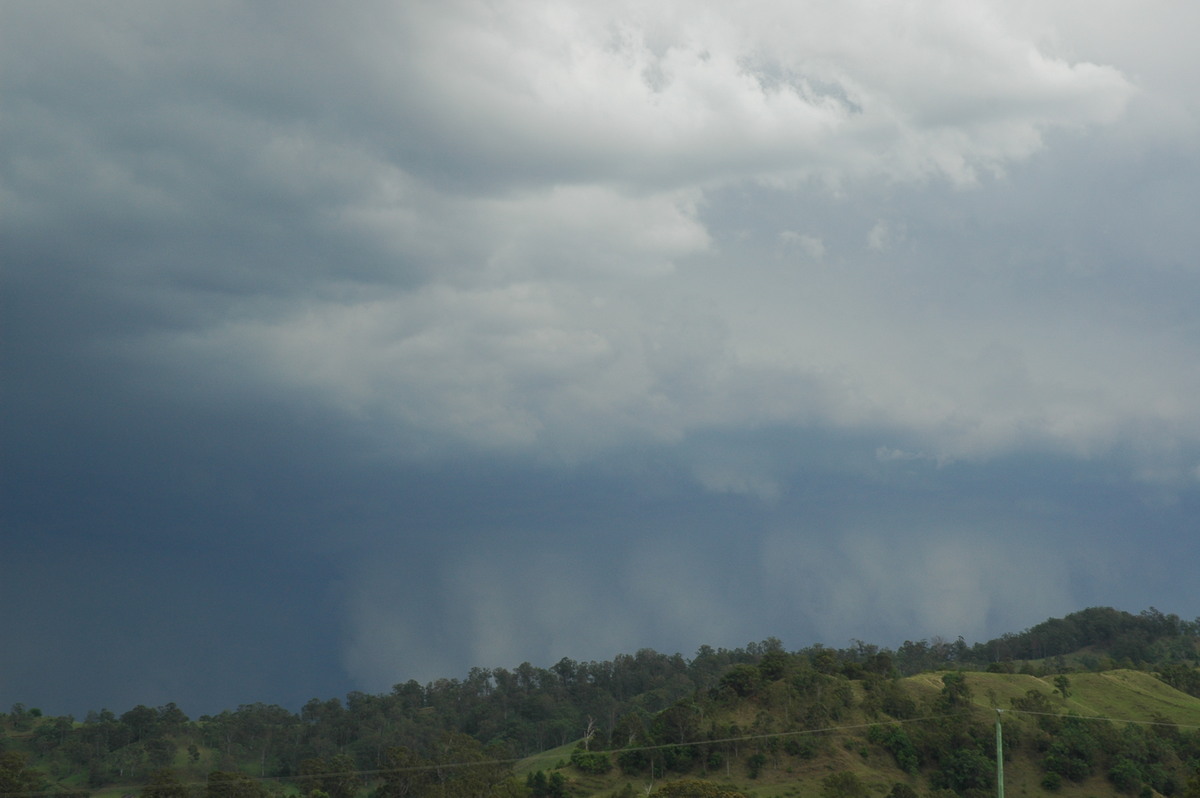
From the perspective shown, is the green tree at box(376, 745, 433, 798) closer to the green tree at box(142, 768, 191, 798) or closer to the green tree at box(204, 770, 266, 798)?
the green tree at box(204, 770, 266, 798)

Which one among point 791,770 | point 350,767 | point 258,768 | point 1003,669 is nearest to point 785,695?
point 791,770

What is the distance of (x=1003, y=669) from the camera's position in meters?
176

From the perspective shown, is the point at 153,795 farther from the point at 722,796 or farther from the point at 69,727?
the point at 69,727

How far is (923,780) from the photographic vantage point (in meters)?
111

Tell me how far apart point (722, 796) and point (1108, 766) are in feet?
204

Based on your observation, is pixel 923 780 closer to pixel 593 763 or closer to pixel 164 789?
pixel 593 763

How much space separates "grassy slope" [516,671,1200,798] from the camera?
108 m

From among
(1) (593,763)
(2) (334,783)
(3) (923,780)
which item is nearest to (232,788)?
(2) (334,783)

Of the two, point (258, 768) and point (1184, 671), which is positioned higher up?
point (1184, 671)

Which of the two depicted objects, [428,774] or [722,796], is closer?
[722,796]

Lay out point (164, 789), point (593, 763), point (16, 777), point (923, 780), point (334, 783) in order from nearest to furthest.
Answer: point (164, 789)
point (16, 777)
point (923, 780)
point (334, 783)
point (593, 763)

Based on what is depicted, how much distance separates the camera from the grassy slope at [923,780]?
10838 centimetres

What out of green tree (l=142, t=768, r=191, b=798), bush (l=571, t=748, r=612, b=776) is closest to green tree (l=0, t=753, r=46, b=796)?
green tree (l=142, t=768, r=191, b=798)

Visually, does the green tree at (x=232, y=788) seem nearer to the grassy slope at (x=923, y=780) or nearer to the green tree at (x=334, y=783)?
the green tree at (x=334, y=783)
